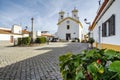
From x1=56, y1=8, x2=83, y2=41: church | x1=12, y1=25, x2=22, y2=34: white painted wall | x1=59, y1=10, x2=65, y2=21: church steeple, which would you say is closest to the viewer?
x1=12, y1=25, x2=22, y2=34: white painted wall

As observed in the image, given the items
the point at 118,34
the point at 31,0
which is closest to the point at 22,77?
the point at 118,34

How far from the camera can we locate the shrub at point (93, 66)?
1.48m

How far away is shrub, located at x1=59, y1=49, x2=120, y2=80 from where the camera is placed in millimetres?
1476

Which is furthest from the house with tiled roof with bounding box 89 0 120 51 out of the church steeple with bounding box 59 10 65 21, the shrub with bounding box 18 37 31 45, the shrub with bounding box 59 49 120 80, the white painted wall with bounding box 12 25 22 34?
the church steeple with bounding box 59 10 65 21

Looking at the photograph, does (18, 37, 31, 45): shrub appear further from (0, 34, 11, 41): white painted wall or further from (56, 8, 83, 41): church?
(56, 8, 83, 41): church

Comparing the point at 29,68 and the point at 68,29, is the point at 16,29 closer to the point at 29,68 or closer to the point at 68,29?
the point at 68,29

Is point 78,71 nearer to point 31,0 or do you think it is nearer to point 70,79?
point 70,79

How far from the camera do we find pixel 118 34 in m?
7.84

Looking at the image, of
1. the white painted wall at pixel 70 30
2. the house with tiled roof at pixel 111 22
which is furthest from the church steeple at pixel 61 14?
the house with tiled roof at pixel 111 22

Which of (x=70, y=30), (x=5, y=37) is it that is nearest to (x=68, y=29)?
(x=70, y=30)

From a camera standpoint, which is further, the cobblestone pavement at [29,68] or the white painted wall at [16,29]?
the white painted wall at [16,29]

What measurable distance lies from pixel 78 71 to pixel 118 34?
637cm

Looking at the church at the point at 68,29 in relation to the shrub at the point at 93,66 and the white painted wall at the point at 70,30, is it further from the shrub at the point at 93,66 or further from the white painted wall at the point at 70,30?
the shrub at the point at 93,66

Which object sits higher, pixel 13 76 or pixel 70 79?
pixel 70 79
